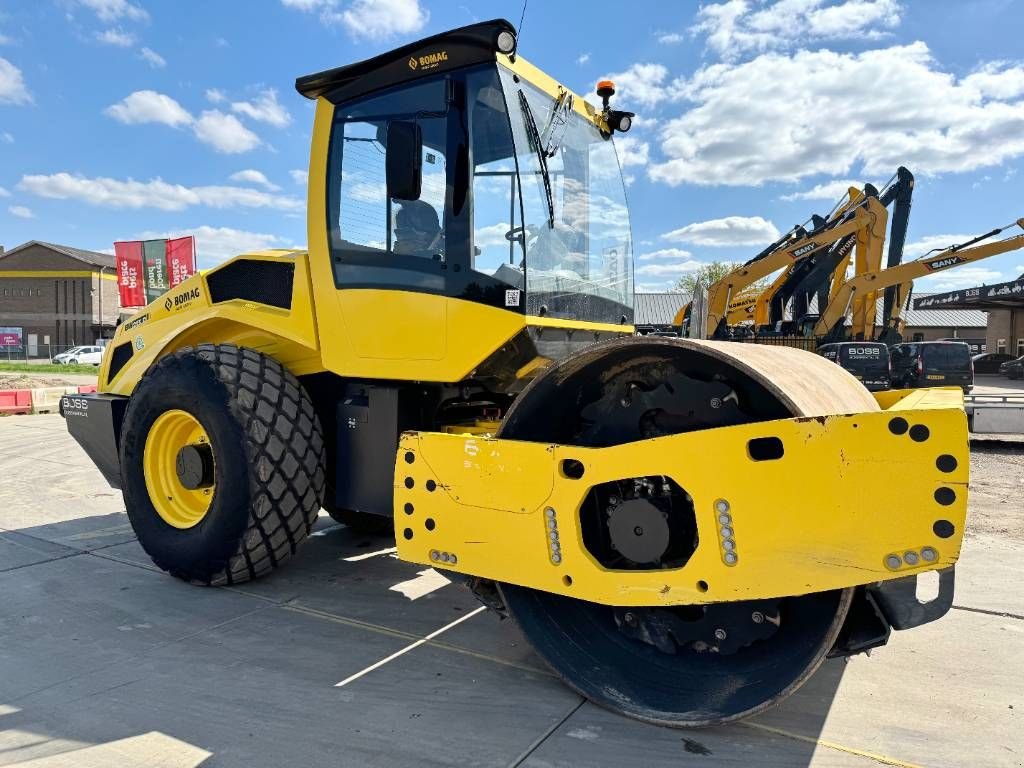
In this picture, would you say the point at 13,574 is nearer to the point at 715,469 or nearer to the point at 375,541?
the point at 375,541

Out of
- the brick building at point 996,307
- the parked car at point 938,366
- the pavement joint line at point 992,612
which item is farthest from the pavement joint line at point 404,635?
the brick building at point 996,307

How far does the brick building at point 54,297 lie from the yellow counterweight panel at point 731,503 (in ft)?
183

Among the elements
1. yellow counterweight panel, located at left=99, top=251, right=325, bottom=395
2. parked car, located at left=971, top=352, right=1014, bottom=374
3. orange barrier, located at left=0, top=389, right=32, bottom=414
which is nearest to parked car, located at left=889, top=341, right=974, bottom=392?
yellow counterweight panel, located at left=99, top=251, right=325, bottom=395

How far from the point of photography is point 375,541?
211 inches

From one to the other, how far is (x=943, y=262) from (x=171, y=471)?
19.1 meters

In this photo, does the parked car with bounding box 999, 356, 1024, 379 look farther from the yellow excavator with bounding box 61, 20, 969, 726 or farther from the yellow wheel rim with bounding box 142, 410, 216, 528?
the yellow wheel rim with bounding box 142, 410, 216, 528

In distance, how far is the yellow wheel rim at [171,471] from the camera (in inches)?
172

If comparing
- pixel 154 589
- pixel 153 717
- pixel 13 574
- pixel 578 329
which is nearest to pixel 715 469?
pixel 578 329

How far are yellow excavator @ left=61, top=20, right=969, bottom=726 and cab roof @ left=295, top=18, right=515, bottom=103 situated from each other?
14mm

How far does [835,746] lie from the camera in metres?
2.58

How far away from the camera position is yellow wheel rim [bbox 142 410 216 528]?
172 inches

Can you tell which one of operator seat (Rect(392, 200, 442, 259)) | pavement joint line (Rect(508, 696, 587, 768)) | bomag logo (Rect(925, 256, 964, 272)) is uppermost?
bomag logo (Rect(925, 256, 964, 272))

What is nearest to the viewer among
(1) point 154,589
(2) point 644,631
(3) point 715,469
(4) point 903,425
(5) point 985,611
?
(4) point 903,425

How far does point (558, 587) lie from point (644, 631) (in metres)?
0.43
